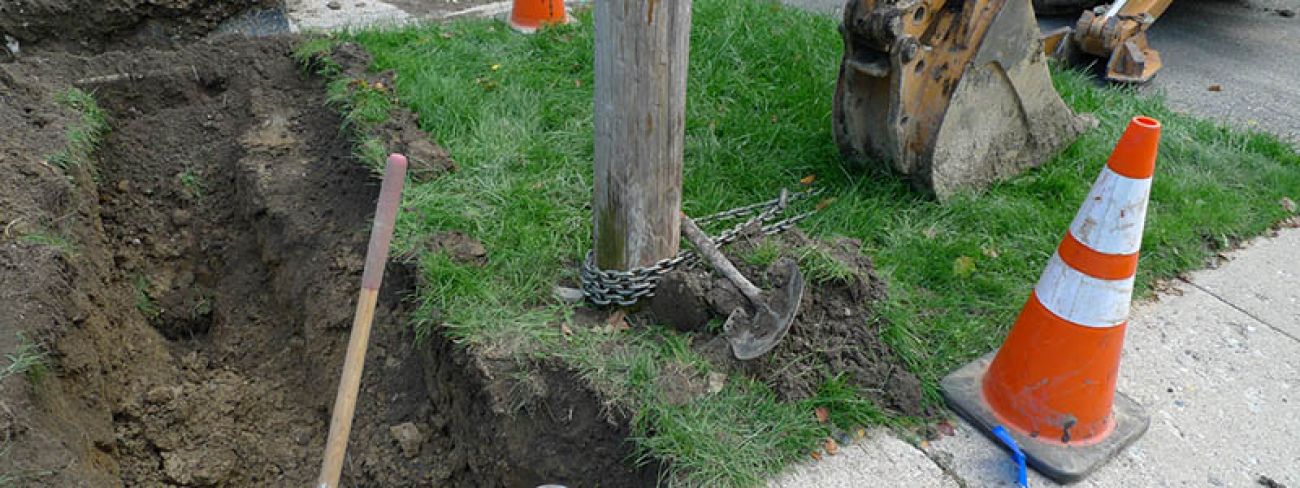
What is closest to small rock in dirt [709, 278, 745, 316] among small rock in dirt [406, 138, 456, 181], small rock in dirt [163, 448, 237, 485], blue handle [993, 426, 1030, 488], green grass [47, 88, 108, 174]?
blue handle [993, 426, 1030, 488]

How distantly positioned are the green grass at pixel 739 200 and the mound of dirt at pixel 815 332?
0.18ft

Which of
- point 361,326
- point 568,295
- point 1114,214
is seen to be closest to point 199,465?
point 568,295

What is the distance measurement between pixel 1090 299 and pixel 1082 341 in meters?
0.12

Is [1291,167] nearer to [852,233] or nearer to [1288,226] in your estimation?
[1288,226]

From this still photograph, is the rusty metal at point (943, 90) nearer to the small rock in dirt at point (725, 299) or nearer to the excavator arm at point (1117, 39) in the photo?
the small rock in dirt at point (725, 299)

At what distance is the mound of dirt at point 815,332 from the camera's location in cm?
281

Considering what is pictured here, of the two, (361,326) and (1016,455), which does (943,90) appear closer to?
(1016,455)

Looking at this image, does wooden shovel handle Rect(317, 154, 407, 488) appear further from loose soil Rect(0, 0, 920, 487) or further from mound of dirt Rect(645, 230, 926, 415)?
mound of dirt Rect(645, 230, 926, 415)

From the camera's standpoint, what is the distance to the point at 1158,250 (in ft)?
12.1

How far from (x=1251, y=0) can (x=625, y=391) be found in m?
7.31

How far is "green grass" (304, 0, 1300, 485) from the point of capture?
2.76m

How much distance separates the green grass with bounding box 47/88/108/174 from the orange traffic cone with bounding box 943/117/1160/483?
3665mm

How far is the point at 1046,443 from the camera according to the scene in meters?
2.72

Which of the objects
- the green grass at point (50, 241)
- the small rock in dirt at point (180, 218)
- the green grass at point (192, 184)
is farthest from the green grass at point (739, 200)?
the green grass at point (50, 241)
